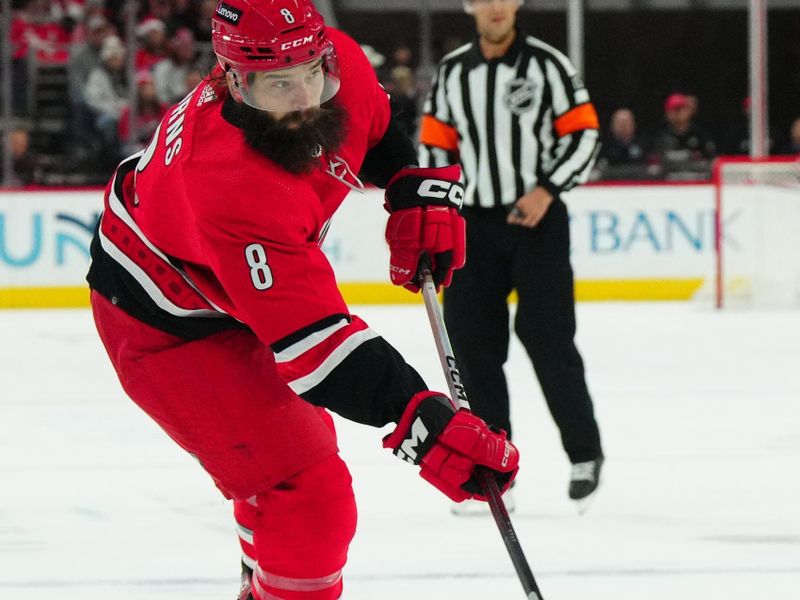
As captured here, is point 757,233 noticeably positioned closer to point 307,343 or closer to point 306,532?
point 306,532

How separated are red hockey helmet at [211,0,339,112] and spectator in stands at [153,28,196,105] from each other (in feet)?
22.6

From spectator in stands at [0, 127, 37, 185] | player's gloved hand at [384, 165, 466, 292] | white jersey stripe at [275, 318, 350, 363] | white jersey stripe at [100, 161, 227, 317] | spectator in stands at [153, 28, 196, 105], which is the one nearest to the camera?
white jersey stripe at [275, 318, 350, 363]

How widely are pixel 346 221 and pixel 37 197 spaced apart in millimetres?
1596

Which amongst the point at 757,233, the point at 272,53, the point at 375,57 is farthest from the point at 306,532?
the point at 375,57

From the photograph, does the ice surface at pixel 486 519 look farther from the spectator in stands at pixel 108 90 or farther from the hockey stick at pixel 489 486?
the spectator in stands at pixel 108 90

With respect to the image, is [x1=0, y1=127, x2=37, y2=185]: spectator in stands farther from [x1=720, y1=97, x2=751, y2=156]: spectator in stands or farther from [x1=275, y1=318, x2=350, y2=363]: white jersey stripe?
[x1=275, y1=318, x2=350, y2=363]: white jersey stripe

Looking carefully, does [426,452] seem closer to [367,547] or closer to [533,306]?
[367,547]

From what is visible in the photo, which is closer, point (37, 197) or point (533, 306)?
point (533, 306)

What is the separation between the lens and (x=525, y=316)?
336 cm

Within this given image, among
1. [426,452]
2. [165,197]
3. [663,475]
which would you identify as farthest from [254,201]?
[663,475]

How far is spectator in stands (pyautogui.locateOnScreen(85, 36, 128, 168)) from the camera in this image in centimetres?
831

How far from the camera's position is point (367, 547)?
9.70 feet

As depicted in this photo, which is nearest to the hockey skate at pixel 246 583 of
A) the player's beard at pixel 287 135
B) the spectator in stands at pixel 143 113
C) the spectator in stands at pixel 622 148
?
the player's beard at pixel 287 135

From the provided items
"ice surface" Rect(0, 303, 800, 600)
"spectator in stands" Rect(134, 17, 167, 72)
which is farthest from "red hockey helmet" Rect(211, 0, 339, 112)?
"spectator in stands" Rect(134, 17, 167, 72)
